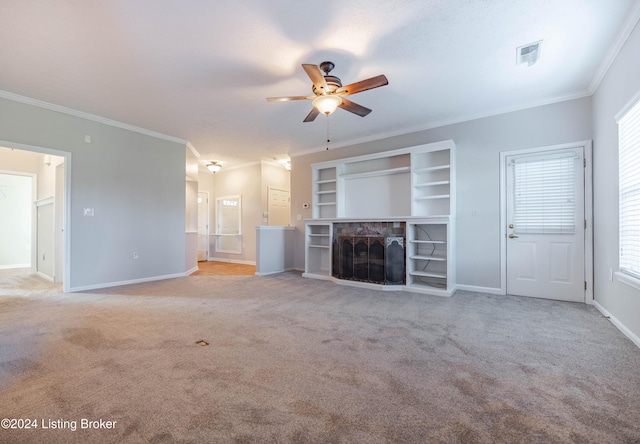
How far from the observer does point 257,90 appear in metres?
3.57

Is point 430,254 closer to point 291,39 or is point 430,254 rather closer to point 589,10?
point 589,10

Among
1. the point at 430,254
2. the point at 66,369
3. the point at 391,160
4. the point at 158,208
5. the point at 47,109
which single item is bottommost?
the point at 66,369

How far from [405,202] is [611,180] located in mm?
2566

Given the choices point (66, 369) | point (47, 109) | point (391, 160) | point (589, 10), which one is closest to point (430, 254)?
point (391, 160)

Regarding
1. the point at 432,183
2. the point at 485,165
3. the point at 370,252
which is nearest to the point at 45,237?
the point at 370,252

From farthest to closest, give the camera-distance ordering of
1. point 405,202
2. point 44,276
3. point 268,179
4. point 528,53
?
1. point 268,179
2. point 44,276
3. point 405,202
4. point 528,53

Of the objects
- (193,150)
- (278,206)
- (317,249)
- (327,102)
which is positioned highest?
(193,150)

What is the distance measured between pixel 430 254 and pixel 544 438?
351 cm

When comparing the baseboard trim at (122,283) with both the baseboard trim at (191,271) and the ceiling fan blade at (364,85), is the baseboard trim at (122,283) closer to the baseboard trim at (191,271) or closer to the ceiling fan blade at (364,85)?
the baseboard trim at (191,271)

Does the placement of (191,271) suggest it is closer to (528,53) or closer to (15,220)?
(15,220)

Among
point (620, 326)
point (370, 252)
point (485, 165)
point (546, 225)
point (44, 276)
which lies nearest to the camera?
point (620, 326)

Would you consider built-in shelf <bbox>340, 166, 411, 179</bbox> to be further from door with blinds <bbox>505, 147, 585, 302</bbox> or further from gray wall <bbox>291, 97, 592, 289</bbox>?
door with blinds <bbox>505, 147, 585, 302</bbox>

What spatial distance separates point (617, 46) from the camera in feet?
8.82

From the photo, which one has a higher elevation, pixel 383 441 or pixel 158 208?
pixel 158 208
